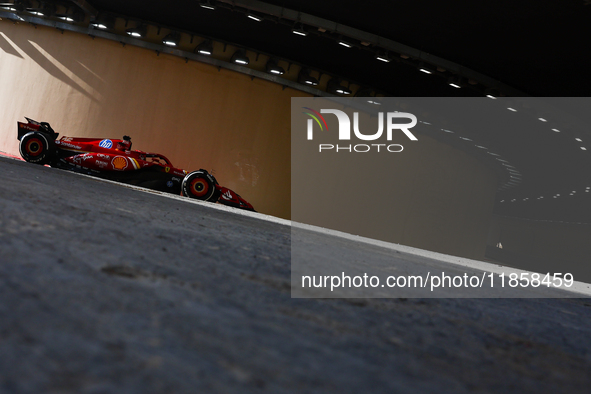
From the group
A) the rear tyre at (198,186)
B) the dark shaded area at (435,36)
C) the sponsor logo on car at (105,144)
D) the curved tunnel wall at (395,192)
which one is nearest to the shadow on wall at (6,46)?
the dark shaded area at (435,36)

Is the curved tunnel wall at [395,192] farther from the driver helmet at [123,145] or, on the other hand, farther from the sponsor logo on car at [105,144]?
the sponsor logo on car at [105,144]

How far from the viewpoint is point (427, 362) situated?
0.90 m

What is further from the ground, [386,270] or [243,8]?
[243,8]

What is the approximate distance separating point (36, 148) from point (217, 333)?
9.94 m

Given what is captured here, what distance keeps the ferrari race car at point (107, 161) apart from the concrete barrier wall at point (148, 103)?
18.8 feet

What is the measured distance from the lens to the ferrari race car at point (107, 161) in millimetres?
8953

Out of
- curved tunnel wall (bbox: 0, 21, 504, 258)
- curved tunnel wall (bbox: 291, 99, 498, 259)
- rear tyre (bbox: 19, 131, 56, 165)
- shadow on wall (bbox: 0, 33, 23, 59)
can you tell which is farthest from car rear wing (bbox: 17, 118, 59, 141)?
curved tunnel wall (bbox: 291, 99, 498, 259)

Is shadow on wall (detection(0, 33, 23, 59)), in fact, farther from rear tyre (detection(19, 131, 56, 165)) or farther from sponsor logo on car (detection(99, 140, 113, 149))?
sponsor logo on car (detection(99, 140, 113, 149))

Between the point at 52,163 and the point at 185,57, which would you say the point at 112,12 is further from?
the point at 52,163

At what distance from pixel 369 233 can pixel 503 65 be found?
27.0ft

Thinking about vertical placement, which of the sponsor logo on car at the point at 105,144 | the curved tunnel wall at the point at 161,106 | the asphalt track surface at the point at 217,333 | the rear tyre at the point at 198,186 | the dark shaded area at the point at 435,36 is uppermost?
the dark shaded area at the point at 435,36

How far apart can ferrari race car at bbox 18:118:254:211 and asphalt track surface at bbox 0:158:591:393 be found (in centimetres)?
779

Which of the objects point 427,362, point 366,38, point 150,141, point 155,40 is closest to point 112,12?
point 155,40

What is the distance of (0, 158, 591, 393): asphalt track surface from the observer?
1.98 feet
